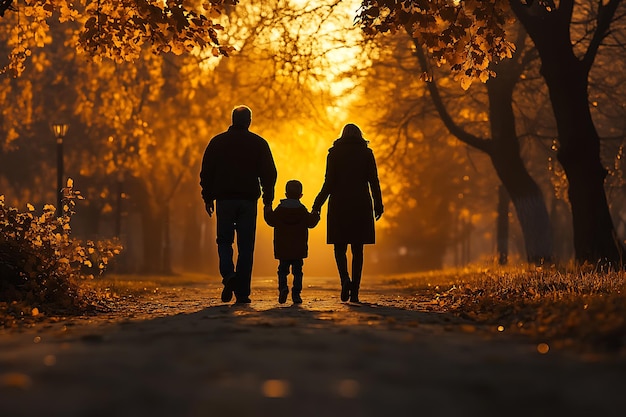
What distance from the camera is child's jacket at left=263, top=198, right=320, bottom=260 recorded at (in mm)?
13109

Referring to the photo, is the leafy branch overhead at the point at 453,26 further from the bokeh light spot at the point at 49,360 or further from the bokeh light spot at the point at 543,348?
the bokeh light spot at the point at 49,360

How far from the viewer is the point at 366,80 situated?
2819cm

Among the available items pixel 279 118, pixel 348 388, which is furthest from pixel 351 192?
pixel 279 118

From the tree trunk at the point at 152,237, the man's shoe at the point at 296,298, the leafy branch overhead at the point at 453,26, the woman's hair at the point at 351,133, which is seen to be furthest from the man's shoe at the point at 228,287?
the tree trunk at the point at 152,237

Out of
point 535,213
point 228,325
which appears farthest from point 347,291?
point 535,213

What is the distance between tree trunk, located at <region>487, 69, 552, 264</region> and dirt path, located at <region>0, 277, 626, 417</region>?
16.3 meters

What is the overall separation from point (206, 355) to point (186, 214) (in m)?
42.1

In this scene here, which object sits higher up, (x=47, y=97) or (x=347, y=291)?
(x=47, y=97)

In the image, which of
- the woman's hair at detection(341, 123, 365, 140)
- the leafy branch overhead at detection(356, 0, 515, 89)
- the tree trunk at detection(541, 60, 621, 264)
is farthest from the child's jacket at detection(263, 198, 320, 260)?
the tree trunk at detection(541, 60, 621, 264)

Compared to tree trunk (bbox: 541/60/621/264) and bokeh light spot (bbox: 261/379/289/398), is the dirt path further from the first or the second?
tree trunk (bbox: 541/60/621/264)

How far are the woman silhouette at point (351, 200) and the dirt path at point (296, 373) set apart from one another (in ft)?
12.2

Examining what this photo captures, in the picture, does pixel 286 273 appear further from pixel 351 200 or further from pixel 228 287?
pixel 351 200

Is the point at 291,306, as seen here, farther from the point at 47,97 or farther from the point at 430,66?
the point at 47,97

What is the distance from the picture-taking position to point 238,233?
1245 cm
